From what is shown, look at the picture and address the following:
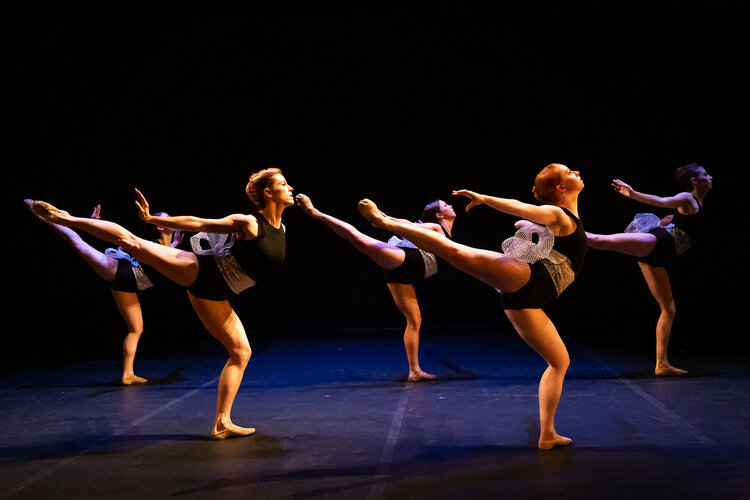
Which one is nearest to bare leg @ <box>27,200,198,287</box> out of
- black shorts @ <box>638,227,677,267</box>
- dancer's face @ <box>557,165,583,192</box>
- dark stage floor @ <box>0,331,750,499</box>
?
dark stage floor @ <box>0,331,750,499</box>

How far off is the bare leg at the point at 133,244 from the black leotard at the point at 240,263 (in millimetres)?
48

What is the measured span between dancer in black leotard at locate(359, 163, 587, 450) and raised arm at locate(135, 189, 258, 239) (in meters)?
0.69

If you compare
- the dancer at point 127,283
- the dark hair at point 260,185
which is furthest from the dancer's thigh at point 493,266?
the dancer at point 127,283

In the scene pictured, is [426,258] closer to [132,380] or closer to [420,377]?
[420,377]

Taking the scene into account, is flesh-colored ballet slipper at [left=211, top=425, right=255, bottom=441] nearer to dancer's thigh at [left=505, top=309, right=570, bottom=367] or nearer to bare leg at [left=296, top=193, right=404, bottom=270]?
bare leg at [left=296, top=193, right=404, bottom=270]

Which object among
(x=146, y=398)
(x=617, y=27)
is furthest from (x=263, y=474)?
(x=617, y=27)

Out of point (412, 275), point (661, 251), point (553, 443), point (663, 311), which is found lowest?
point (553, 443)

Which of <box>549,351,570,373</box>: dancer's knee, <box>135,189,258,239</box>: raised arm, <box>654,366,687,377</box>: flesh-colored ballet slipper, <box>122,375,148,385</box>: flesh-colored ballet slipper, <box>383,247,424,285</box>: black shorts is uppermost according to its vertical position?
<box>135,189,258,239</box>: raised arm

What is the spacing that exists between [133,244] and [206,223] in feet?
1.33

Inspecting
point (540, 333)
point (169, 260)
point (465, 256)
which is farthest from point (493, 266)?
point (169, 260)

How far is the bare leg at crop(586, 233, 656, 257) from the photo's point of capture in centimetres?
420

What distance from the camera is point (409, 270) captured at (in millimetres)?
5027

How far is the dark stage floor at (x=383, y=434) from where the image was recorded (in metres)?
2.48

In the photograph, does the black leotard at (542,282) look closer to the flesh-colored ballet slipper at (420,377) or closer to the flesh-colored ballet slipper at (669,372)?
the flesh-colored ballet slipper at (420,377)
